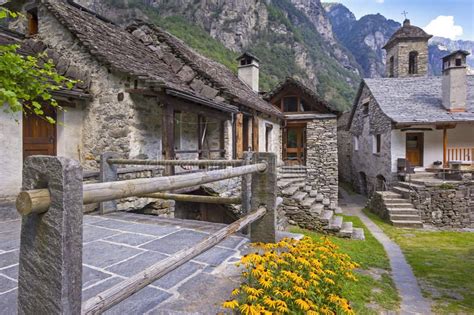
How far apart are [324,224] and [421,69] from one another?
20.9 metres

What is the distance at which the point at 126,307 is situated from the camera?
6.07 ft

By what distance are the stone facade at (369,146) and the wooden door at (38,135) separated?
1427 cm

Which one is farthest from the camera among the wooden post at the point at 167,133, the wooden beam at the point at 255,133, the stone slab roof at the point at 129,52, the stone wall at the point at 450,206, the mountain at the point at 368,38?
the mountain at the point at 368,38

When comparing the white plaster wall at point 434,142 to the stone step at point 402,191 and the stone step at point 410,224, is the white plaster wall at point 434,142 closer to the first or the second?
the stone step at point 402,191

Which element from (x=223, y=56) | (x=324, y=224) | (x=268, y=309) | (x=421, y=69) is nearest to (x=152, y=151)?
(x=324, y=224)

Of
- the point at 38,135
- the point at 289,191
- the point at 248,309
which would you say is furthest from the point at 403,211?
the point at 38,135

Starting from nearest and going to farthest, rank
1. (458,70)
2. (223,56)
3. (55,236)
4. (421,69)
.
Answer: (55,236)
(458,70)
(421,69)
(223,56)

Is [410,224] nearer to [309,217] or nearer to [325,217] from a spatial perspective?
[325,217]

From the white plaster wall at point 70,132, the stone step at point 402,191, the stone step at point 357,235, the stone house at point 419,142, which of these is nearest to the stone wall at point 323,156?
the stone house at point 419,142

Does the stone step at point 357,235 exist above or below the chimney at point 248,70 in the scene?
below

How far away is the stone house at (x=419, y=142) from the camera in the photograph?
11.8m

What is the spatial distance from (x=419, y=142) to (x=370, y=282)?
12686 mm

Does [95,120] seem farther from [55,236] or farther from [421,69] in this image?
[421,69]

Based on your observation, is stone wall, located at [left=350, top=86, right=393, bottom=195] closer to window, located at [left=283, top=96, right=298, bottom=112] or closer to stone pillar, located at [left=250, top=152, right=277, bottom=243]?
window, located at [left=283, top=96, right=298, bottom=112]
